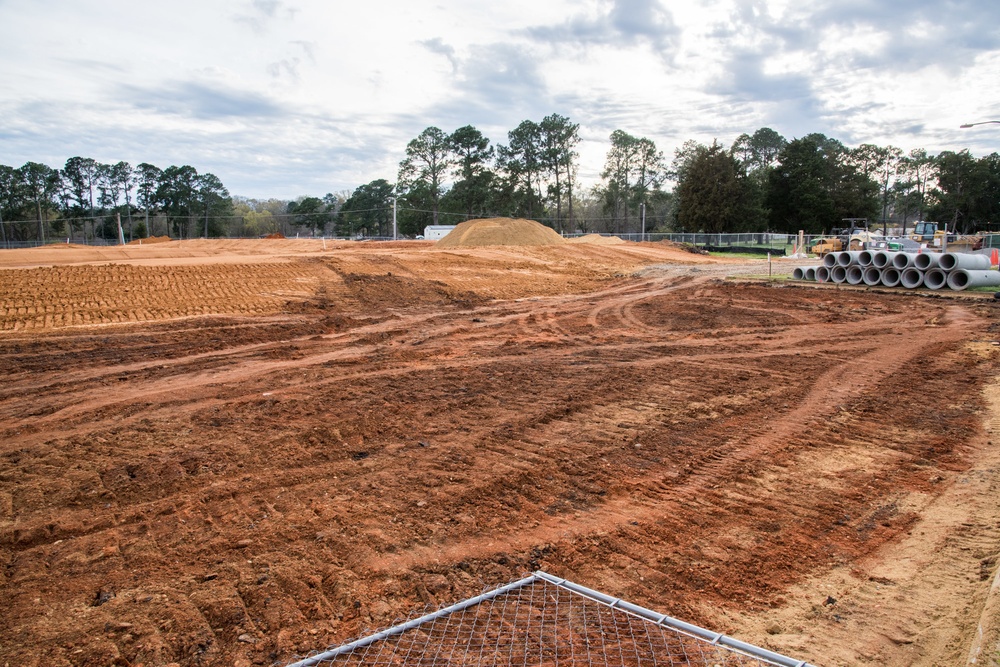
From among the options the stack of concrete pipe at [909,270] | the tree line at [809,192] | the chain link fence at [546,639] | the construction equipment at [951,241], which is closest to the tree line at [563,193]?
the tree line at [809,192]

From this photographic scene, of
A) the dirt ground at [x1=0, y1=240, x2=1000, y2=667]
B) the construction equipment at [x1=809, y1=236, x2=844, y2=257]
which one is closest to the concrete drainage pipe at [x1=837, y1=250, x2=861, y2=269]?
the dirt ground at [x1=0, y1=240, x2=1000, y2=667]

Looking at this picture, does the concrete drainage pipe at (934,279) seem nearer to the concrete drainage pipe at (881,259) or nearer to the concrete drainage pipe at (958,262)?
the concrete drainage pipe at (958,262)

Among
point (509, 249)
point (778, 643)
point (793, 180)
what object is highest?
point (793, 180)

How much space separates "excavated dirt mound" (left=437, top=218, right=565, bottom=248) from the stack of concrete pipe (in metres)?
18.9

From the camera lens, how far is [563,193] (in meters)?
70.6

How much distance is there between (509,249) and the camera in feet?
107

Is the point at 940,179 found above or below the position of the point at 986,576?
above

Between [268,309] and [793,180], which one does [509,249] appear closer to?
[268,309]

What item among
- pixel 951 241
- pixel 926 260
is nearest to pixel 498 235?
pixel 926 260

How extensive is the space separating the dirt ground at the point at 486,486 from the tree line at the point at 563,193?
5079 centimetres

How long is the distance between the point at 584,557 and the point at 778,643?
4.75 feet

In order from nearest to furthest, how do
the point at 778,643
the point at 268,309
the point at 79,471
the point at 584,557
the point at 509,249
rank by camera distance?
the point at 778,643, the point at 584,557, the point at 79,471, the point at 268,309, the point at 509,249

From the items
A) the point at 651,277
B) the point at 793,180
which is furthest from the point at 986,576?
the point at 793,180

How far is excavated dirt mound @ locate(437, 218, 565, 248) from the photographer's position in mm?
38062
